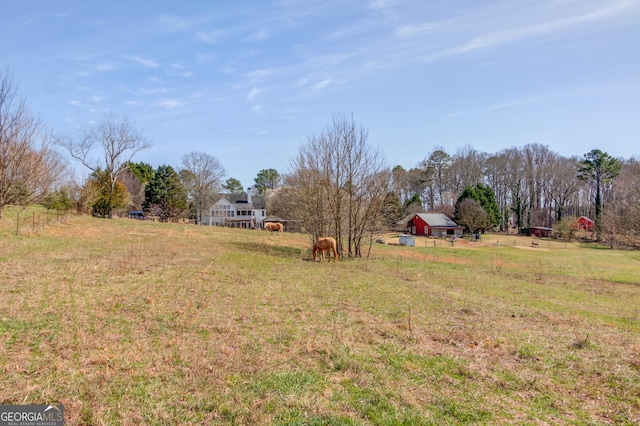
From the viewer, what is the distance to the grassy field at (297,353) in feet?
13.6

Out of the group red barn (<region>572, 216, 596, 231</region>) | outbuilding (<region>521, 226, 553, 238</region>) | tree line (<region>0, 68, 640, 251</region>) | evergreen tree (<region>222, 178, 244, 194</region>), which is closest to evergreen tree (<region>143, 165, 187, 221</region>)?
tree line (<region>0, 68, 640, 251</region>)

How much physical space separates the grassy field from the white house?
59679mm

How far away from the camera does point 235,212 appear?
72.7m

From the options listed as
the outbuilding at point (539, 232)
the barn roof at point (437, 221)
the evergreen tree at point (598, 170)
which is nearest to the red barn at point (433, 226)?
the barn roof at point (437, 221)

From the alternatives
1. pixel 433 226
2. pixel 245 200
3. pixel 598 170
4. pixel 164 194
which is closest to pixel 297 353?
pixel 164 194

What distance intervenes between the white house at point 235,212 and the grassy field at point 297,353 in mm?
59679

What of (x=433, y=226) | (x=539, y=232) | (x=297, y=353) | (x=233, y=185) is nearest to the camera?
(x=297, y=353)

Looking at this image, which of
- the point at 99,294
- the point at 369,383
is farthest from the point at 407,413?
the point at 99,294

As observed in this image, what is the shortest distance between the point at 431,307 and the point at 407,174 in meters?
73.0

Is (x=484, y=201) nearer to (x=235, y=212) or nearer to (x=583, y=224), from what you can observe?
(x=583, y=224)

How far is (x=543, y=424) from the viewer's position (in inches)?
155

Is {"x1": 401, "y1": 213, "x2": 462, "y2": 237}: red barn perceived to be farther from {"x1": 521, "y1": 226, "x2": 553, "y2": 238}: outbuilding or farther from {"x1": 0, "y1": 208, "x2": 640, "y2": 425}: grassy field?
{"x1": 0, "y1": 208, "x2": 640, "y2": 425}: grassy field

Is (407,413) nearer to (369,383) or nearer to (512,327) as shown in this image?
(369,383)

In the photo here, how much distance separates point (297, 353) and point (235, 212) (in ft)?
226
